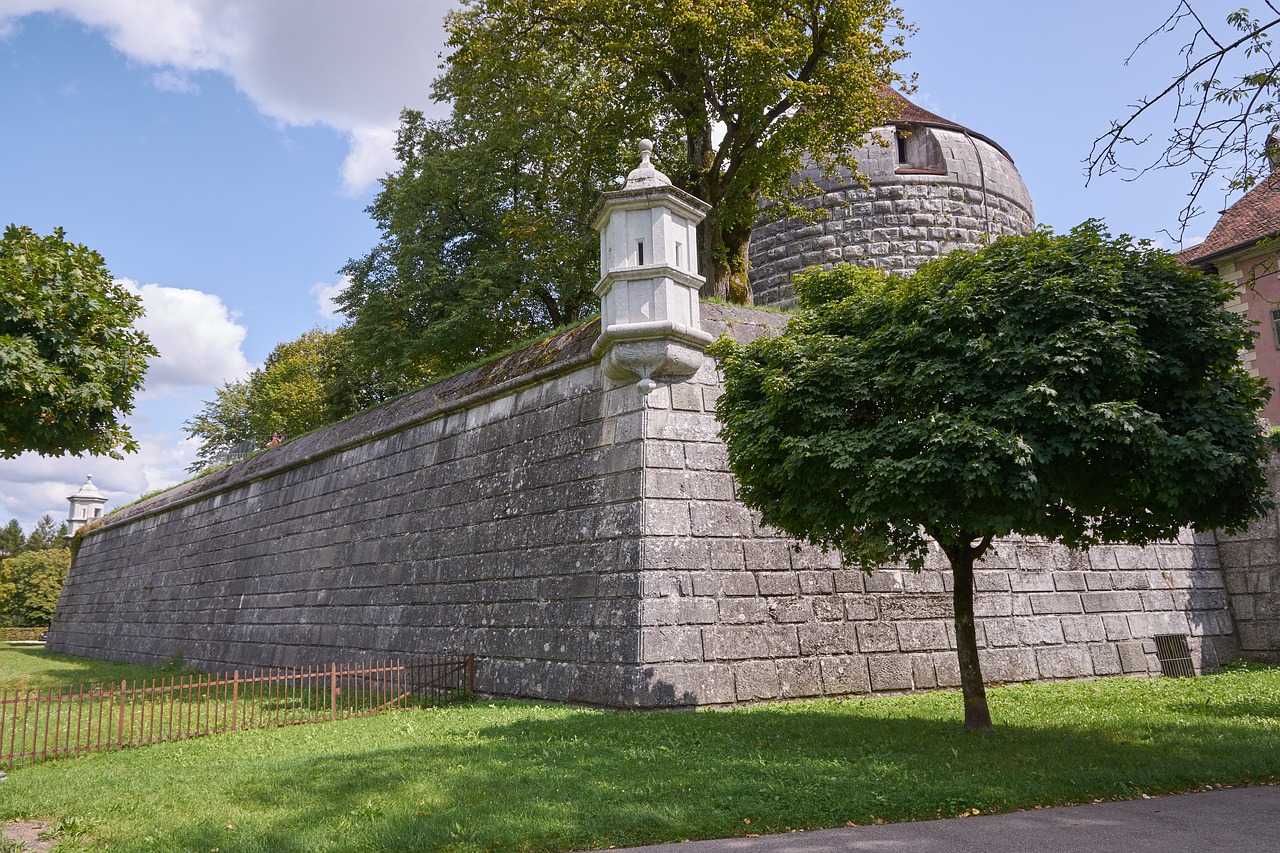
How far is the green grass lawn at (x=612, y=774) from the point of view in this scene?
219 inches

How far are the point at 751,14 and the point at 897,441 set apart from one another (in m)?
10.0

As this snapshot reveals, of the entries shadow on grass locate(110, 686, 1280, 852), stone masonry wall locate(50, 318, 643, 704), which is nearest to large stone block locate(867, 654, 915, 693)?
shadow on grass locate(110, 686, 1280, 852)

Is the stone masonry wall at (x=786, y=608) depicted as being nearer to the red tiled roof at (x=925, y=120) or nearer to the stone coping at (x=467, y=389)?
the stone coping at (x=467, y=389)

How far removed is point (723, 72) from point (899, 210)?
6.12 m

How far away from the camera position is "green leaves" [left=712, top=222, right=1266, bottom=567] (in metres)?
7.22

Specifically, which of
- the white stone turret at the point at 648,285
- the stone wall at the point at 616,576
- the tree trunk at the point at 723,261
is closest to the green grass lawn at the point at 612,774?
the stone wall at the point at 616,576

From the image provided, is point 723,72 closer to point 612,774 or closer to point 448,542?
point 448,542

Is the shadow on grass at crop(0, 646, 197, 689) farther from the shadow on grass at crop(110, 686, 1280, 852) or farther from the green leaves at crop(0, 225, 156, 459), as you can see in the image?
the shadow on grass at crop(110, 686, 1280, 852)

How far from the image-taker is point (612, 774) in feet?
21.8

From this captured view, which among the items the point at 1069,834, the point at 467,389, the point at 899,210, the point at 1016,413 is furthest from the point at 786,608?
the point at 899,210

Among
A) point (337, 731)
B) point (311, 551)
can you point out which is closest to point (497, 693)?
point (337, 731)

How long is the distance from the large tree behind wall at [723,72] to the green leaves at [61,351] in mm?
8249

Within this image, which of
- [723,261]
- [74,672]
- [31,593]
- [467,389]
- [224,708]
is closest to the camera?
[224,708]

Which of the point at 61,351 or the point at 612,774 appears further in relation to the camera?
the point at 61,351
